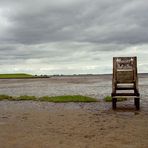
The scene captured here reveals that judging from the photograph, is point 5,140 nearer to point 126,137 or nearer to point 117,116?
point 126,137

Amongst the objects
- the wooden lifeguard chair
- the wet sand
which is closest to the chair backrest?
the wooden lifeguard chair

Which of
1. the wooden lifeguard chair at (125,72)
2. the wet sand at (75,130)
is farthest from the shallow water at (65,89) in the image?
the wet sand at (75,130)

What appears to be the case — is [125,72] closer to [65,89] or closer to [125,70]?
[125,70]

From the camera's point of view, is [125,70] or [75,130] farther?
[125,70]

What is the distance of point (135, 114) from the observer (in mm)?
17578

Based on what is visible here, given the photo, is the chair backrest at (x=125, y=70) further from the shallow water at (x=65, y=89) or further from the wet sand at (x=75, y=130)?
the shallow water at (x=65, y=89)

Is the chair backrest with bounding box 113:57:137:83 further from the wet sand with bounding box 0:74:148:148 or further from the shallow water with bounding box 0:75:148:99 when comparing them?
the shallow water with bounding box 0:75:148:99

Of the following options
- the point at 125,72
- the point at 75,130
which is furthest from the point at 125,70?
the point at 75,130

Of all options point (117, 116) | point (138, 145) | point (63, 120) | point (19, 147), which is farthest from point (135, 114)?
point (19, 147)

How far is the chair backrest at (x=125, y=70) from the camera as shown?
21.0 meters

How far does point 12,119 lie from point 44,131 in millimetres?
3808

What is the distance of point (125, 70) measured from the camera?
21.0m

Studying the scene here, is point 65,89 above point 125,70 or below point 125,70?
below

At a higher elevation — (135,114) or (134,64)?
(134,64)
